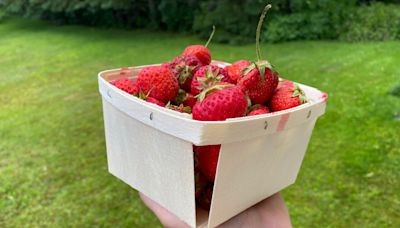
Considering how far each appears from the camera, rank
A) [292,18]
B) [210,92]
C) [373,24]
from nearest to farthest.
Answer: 1. [210,92]
2. [373,24]
3. [292,18]

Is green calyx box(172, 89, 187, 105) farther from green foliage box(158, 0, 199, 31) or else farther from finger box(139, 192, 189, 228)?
green foliage box(158, 0, 199, 31)

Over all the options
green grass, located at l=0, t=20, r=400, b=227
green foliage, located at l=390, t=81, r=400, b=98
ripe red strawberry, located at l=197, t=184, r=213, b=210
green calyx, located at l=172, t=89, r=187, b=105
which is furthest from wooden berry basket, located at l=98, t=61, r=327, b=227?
green foliage, located at l=390, t=81, r=400, b=98

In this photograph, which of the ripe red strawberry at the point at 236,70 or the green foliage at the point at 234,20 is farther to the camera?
the green foliage at the point at 234,20

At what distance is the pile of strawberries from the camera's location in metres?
0.85

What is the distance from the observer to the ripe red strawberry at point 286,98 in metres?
0.94

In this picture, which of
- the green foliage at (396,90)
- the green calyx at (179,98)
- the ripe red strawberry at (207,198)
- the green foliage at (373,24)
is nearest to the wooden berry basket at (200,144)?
the ripe red strawberry at (207,198)

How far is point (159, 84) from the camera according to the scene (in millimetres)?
988

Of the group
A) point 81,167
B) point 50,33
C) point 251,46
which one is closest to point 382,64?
point 251,46

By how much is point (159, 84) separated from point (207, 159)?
0.70 feet

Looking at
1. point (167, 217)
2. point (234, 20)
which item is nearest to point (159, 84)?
point (167, 217)

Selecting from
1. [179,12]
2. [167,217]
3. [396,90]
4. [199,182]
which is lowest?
[179,12]

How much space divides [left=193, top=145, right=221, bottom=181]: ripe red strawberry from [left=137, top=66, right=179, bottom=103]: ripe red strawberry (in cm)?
17

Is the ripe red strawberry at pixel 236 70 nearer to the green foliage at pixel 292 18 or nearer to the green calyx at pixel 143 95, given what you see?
the green calyx at pixel 143 95

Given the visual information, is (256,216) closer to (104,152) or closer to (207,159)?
(207,159)
